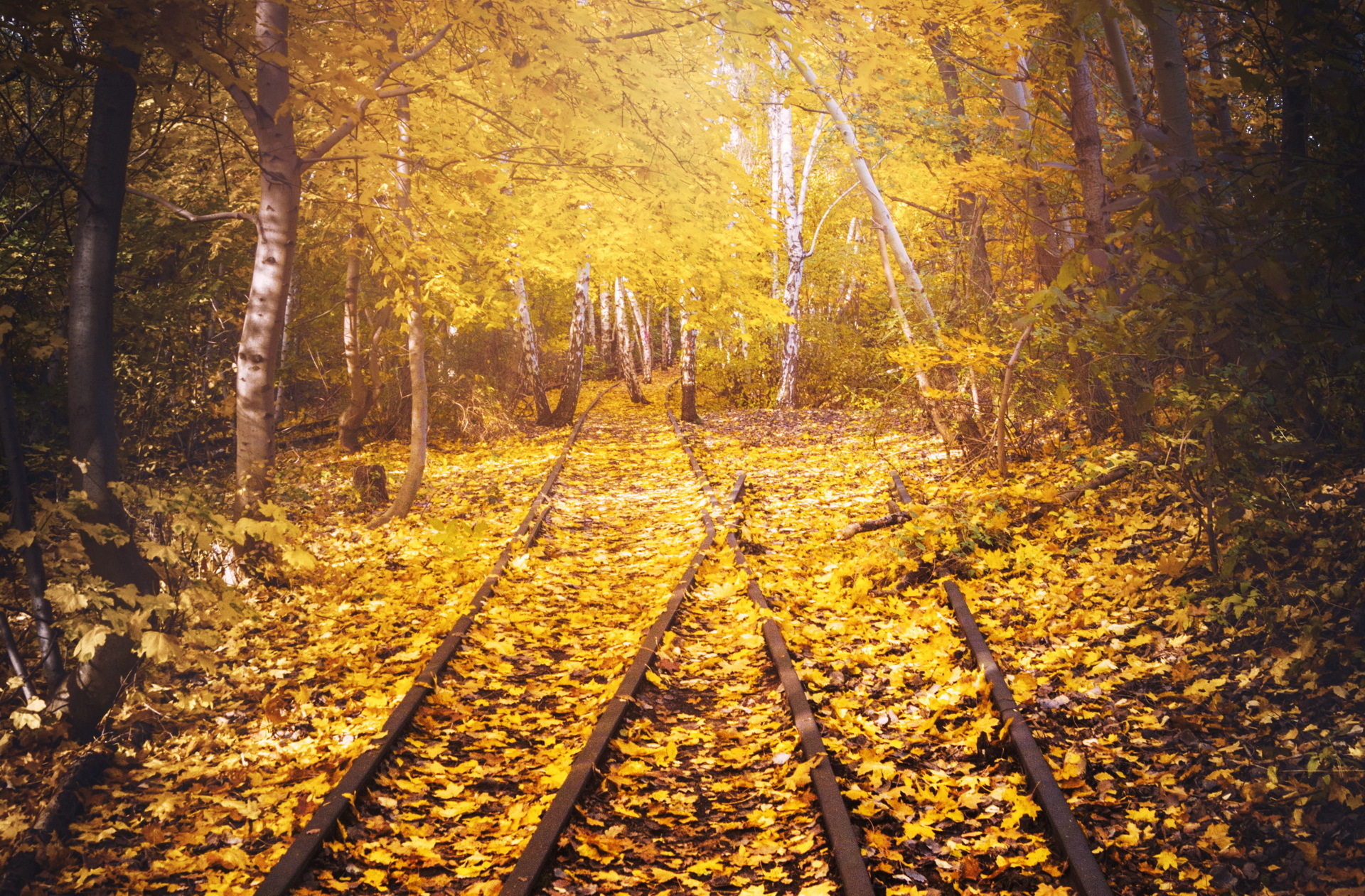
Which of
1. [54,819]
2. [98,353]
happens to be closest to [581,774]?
[54,819]

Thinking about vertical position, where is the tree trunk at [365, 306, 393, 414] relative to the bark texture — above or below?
below

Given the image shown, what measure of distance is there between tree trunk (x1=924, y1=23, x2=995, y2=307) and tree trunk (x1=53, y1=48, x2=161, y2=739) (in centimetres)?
783

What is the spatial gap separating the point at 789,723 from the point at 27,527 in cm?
466

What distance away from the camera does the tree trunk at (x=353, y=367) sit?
44.1 ft

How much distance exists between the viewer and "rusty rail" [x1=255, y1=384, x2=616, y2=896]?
339 cm

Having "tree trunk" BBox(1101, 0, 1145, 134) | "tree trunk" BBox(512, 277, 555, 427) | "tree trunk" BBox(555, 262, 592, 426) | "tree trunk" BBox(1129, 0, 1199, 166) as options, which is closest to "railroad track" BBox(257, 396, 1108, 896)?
"tree trunk" BBox(1129, 0, 1199, 166)

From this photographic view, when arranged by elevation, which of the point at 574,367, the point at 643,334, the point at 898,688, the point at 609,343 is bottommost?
the point at 898,688

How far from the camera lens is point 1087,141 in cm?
801

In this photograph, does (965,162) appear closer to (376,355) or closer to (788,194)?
(788,194)

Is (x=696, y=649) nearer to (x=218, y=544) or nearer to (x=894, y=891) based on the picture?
(x=894, y=891)

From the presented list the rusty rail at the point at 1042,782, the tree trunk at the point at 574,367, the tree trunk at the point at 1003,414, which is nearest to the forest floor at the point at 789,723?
the rusty rail at the point at 1042,782

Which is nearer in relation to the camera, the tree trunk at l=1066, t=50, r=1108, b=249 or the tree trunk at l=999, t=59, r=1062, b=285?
the tree trunk at l=1066, t=50, r=1108, b=249

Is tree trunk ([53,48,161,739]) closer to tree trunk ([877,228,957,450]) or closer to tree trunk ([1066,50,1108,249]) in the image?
tree trunk ([877,228,957,450])

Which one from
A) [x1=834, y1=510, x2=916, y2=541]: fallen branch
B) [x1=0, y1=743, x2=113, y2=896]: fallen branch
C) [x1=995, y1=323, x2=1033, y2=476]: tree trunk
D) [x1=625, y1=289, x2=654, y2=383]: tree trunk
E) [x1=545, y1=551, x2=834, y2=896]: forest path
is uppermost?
[x1=625, y1=289, x2=654, y2=383]: tree trunk
